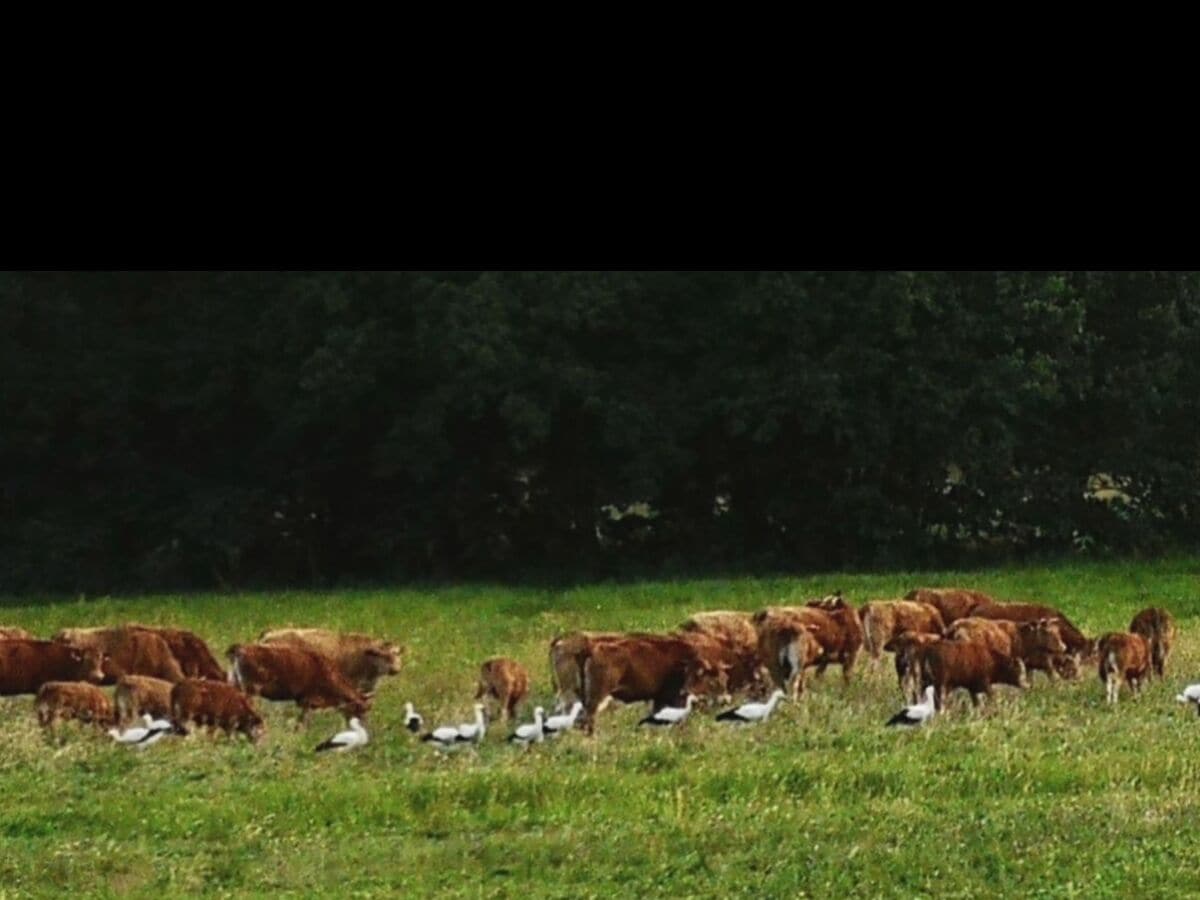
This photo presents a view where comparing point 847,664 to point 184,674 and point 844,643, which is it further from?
point 184,674

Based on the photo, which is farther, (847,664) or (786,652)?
(847,664)

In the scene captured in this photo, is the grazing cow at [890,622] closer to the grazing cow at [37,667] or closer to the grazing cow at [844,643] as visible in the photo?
the grazing cow at [844,643]

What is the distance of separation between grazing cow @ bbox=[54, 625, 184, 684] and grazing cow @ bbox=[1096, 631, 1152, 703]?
6900 mm

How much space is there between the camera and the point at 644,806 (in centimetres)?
1062

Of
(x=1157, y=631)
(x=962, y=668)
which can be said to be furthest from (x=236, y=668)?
(x=1157, y=631)

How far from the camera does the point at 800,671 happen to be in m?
14.5

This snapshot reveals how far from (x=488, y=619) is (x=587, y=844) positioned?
1136 cm

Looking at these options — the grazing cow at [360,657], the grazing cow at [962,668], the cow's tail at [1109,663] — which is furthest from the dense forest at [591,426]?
the grazing cow at [962,668]

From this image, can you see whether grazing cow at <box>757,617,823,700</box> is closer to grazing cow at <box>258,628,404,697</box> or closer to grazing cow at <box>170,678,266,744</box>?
grazing cow at <box>258,628,404,697</box>

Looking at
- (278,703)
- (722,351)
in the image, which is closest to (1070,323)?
(722,351)

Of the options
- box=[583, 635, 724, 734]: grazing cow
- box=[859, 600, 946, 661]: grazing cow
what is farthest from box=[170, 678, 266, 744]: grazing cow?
box=[859, 600, 946, 661]: grazing cow

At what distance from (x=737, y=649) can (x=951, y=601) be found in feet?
11.6
